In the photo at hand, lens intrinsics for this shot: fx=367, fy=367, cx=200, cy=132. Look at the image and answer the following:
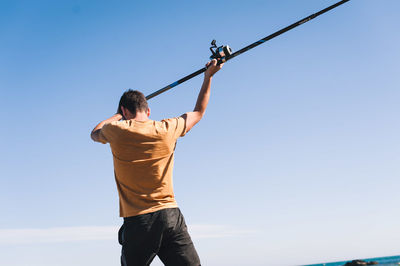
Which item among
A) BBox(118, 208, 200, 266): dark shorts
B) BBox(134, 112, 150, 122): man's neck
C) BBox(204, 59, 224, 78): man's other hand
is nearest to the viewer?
BBox(118, 208, 200, 266): dark shorts

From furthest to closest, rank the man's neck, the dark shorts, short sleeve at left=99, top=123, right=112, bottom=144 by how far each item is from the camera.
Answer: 1. the man's neck
2. short sleeve at left=99, top=123, right=112, bottom=144
3. the dark shorts

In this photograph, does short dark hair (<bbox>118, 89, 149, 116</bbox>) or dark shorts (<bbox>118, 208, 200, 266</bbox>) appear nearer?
dark shorts (<bbox>118, 208, 200, 266</bbox>)

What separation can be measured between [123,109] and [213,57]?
4.21 ft

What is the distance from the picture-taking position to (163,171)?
335 cm

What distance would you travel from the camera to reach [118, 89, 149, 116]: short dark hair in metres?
3.58

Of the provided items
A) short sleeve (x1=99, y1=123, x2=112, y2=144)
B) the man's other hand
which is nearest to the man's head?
short sleeve (x1=99, y1=123, x2=112, y2=144)

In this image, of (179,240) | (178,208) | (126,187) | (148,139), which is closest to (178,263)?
(179,240)

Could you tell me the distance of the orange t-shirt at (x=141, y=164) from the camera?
10.7 ft

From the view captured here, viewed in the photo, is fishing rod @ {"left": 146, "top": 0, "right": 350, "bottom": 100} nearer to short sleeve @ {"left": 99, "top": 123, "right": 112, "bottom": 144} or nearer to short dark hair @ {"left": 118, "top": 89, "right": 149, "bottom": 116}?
short dark hair @ {"left": 118, "top": 89, "right": 149, "bottom": 116}

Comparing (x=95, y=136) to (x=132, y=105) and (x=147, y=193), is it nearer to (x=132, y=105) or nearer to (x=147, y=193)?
(x=132, y=105)

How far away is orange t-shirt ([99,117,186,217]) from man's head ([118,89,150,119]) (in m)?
0.22

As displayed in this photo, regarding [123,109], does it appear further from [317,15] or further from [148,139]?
[317,15]

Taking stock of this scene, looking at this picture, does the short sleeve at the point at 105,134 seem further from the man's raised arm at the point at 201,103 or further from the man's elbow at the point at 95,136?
the man's raised arm at the point at 201,103

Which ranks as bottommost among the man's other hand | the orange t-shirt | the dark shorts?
the dark shorts
